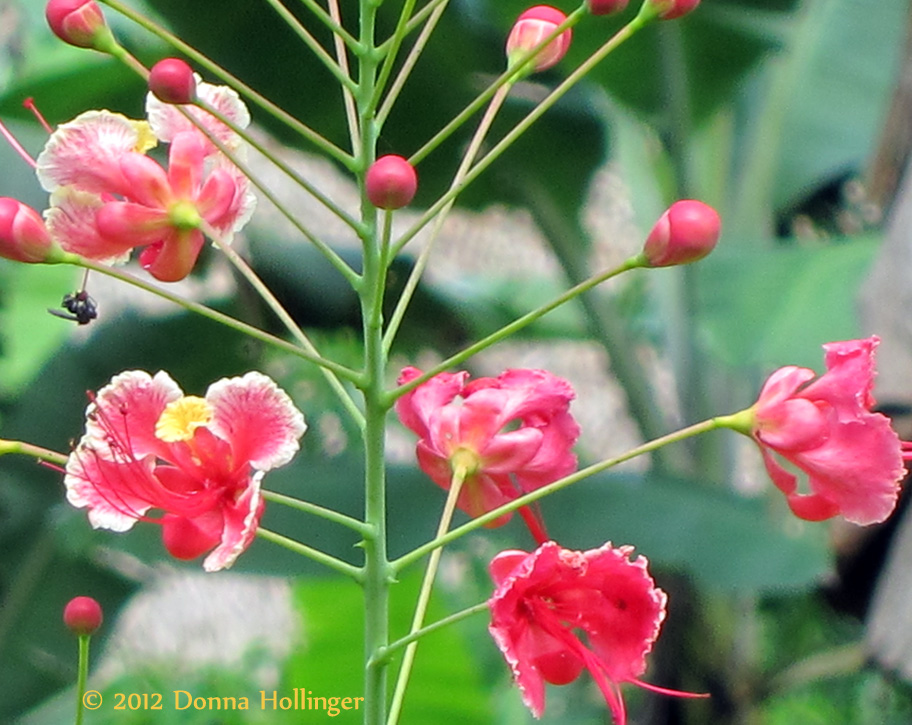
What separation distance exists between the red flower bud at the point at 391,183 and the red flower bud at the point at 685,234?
100mm

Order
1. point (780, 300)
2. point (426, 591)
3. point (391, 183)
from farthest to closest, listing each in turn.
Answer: point (780, 300)
point (426, 591)
point (391, 183)

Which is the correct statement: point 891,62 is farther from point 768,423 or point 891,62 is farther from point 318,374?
point 768,423

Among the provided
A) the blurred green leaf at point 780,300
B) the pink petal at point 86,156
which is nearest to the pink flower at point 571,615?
the pink petal at point 86,156

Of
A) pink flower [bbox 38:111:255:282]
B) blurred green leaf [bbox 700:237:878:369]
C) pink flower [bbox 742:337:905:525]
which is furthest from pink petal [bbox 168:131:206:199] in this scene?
blurred green leaf [bbox 700:237:878:369]

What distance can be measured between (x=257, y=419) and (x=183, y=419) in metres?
0.03

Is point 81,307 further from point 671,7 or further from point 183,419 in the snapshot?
point 671,7

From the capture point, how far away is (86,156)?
0.50 meters

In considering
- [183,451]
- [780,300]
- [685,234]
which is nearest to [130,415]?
[183,451]

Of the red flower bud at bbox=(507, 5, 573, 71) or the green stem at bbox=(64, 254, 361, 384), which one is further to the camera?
the red flower bud at bbox=(507, 5, 573, 71)

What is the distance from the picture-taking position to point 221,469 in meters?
0.49

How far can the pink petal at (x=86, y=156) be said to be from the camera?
1.65 feet

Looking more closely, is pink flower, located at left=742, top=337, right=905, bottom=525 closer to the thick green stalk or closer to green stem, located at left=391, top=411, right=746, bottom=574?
green stem, located at left=391, top=411, right=746, bottom=574

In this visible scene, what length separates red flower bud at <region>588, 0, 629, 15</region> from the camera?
1.65 feet

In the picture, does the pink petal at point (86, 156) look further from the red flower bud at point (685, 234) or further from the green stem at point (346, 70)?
the red flower bud at point (685, 234)
